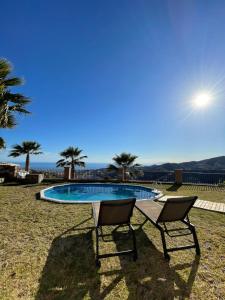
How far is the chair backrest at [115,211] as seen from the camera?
3204 millimetres

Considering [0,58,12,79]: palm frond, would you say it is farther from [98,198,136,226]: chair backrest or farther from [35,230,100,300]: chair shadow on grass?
[98,198,136,226]: chair backrest

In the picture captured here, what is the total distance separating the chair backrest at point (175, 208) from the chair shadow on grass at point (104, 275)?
0.66 metres

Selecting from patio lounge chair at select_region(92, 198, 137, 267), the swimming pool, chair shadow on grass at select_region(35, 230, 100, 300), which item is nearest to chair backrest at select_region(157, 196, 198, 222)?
patio lounge chair at select_region(92, 198, 137, 267)

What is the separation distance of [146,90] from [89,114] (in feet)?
28.3

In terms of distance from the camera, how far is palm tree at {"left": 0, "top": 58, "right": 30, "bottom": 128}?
751 centimetres

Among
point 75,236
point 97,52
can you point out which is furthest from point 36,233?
point 97,52

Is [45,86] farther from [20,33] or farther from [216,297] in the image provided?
[216,297]

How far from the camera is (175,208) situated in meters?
3.46

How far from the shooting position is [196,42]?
8.40 m

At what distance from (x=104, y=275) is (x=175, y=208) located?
65.8 inches

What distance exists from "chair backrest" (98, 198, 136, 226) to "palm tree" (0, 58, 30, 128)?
666 cm

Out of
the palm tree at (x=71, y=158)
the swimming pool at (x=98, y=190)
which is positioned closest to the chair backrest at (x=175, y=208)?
the swimming pool at (x=98, y=190)

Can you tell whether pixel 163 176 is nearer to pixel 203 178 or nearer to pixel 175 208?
pixel 203 178

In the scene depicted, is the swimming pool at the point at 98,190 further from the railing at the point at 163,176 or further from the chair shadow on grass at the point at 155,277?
the chair shadow on grass at the point at 155,277
